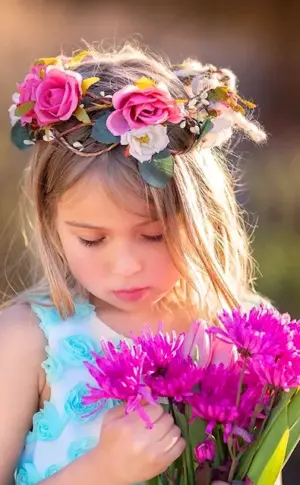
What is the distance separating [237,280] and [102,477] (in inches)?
22.0

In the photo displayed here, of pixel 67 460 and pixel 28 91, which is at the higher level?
pixel 28 91

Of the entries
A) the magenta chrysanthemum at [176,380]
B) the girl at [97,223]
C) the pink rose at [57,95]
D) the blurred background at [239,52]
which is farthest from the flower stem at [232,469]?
the blurred background at [239,52]

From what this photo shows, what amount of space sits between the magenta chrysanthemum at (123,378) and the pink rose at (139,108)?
1.43 ft

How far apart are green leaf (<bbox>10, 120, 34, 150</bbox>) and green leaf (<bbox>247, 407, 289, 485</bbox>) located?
0.68 metres

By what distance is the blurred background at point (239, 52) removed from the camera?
3.38m

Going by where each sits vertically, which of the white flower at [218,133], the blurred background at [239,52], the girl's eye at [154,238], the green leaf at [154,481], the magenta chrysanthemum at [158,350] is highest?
the white flower at [218,133]

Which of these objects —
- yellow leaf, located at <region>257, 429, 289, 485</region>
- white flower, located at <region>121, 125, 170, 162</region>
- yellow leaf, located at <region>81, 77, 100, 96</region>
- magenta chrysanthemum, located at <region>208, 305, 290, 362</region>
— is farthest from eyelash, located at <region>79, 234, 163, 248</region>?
yellow leaf, located at <region>257, 429, 289, 485</region>

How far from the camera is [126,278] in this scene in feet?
4.81

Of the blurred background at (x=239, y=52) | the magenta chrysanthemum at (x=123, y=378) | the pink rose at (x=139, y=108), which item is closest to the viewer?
the magenta chrysanthemum at (x=123, y=378)

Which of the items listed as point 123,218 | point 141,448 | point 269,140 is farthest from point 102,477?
point 269,140

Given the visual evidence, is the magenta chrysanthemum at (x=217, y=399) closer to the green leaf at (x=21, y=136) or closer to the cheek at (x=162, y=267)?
the cheek at (x=162, y=267)

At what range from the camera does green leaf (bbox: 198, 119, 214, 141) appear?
4.93ft

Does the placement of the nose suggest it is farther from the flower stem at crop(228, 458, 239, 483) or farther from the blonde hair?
the flower stem at crop(228, 458, 239, 483)

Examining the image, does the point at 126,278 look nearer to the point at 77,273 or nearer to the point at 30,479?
the point at 77,273
